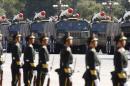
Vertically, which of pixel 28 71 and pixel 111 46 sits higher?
pixel 28 71

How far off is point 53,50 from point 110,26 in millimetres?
4057

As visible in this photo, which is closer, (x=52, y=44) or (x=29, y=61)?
(x=29, y=61)

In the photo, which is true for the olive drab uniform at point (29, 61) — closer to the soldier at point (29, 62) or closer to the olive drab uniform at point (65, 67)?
the soldier at point (29, 62)

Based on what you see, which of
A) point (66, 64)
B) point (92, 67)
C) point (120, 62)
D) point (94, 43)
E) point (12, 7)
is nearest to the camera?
point (120, 62)

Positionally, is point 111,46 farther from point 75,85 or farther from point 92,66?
point 92,66

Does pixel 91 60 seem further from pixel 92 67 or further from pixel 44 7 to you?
pixel 44 7

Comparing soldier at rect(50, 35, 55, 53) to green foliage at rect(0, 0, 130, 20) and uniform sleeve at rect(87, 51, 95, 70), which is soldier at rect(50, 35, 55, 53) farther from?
green foliage at rect(0, 0, 130, 20)

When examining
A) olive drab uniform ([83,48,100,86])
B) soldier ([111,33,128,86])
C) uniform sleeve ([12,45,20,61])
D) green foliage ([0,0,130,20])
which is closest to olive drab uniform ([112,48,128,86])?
soldier ([111,33,128,86])

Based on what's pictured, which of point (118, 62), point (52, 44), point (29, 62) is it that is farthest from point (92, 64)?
point (52, 44)

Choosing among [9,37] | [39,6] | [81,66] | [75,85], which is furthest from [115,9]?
[75,85]

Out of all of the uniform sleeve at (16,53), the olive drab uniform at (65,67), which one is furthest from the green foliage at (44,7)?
the olive drab uniform at (65,67)

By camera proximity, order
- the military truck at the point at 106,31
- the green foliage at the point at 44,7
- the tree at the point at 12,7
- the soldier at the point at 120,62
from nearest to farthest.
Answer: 1. the soldier at the point at 120,62
2. the military truck at the point at 106,31
3. the green foliage at the point at 44,7
4. the tree at the point at 12,7

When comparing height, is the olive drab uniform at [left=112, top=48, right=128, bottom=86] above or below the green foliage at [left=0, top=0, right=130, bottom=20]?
above

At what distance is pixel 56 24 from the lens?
1667 inches
